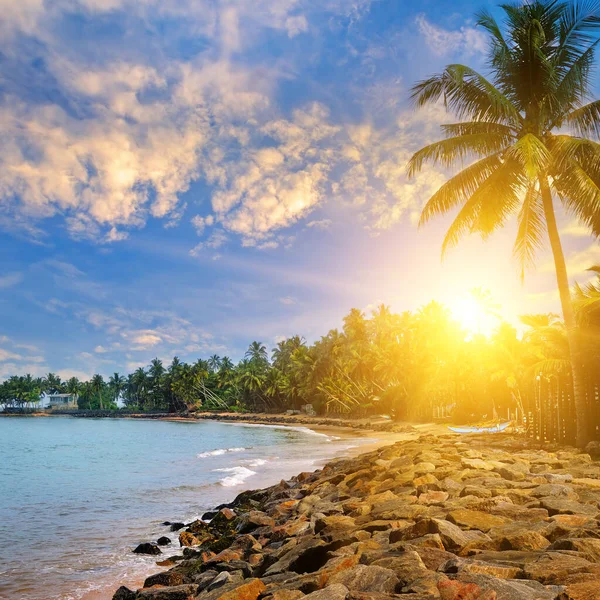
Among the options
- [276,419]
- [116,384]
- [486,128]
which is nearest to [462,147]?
[486,128]

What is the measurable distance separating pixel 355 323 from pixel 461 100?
150ft

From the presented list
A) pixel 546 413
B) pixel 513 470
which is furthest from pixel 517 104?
pixel 513 470

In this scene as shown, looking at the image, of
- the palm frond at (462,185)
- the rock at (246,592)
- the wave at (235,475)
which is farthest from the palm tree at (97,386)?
the rock at (246,592)

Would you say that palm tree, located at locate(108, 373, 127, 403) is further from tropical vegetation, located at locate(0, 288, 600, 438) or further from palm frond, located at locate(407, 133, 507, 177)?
palm frond, located at locate(407, 133, 507, 177)

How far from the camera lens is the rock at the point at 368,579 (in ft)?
12.9

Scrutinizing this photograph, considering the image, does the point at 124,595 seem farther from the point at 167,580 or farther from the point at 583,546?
the point at 583,546

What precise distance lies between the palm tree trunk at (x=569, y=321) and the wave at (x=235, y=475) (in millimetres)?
11345

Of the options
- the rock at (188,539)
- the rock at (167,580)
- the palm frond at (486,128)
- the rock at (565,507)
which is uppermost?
the palm frond at (486,128)

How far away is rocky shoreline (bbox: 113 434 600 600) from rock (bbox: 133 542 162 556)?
0.02m

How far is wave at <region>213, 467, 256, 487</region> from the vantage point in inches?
705

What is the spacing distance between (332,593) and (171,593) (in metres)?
3.03

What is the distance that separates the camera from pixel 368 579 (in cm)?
409

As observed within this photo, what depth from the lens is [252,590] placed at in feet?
15.2

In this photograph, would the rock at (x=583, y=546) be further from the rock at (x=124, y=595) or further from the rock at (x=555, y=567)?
the rock at (x=124, y=595)
